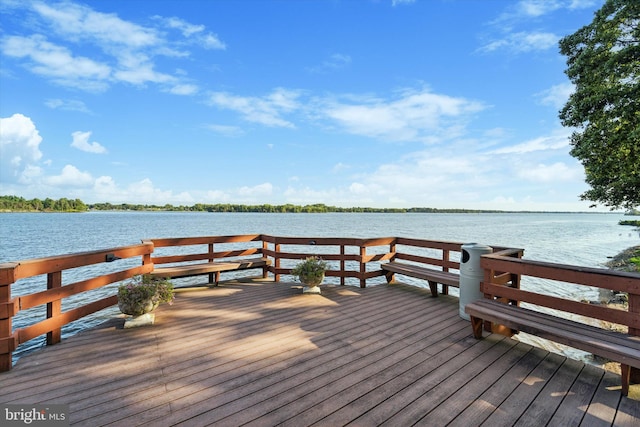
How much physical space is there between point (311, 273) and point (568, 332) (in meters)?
3.72

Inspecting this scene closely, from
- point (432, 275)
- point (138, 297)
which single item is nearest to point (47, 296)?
point (138, 297)

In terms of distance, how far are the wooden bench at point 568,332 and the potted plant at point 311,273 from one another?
2.73 meters

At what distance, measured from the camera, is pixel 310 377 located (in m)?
2.57

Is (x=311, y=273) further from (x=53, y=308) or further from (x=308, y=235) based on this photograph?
(x=308, y=235)

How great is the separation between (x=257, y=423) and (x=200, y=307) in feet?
10.3

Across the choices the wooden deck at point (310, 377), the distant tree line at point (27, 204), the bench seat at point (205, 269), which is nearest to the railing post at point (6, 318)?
the wooden deck at point (310, 377)

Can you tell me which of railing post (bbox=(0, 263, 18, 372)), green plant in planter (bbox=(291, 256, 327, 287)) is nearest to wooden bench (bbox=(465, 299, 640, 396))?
green plant in planter (bbox=(291, 256, 327, 287))

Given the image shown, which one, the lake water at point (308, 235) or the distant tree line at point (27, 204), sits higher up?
the distant tree line at point (27, 204)

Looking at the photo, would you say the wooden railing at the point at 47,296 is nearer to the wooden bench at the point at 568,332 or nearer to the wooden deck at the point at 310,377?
the wooden deck at the point at 310,377

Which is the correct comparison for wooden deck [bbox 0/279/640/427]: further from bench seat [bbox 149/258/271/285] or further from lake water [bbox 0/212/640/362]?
lake water [bbox 0/212/640/362]

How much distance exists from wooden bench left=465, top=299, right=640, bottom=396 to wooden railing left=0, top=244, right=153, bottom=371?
4780 mm

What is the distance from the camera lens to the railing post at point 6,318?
2731 mm

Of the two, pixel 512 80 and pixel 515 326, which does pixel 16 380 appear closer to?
pixel 515 326

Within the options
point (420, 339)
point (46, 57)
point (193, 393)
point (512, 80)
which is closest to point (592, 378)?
point (420, 339)
